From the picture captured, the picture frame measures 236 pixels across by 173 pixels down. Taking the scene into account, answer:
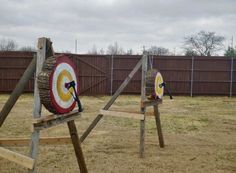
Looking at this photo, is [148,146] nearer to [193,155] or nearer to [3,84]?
[193,155]

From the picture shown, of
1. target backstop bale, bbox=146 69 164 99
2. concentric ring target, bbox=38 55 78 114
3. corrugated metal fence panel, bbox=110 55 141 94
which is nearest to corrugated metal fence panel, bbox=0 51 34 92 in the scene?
corrugated metal fence panel, bbox=110 55 141 94

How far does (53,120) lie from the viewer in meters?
2.77

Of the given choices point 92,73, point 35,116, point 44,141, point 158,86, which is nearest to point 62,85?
point 35,116

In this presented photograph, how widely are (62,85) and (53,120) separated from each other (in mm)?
330

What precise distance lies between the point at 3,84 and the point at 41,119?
43.9ft

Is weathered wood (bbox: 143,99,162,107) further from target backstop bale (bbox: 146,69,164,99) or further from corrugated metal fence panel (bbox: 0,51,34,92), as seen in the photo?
corrugated metal fence panel (bbox: 0,51,34,92)

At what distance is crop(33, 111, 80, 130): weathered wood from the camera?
2578mm

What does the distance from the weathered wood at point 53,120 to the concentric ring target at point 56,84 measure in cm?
6

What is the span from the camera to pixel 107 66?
15641 mm

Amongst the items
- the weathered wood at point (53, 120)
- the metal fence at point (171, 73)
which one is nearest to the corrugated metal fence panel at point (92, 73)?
the metal fence at point (171, 73)

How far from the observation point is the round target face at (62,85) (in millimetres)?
2650

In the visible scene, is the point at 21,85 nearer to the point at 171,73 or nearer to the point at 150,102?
the point at 150,102

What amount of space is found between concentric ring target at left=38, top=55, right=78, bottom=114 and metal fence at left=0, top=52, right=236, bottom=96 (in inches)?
489

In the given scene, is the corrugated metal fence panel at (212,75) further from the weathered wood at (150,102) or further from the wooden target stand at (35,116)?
the wooden target stand at (35,116)
